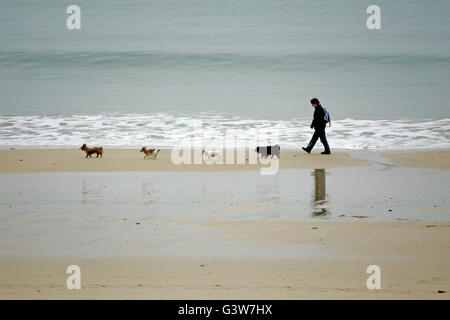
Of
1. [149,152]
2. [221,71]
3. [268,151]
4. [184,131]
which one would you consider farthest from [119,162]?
[221,71]

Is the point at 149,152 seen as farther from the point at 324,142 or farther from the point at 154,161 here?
the point at 324,142

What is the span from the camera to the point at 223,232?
20.9 feet

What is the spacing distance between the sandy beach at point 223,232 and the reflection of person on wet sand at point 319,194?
0.7 inches

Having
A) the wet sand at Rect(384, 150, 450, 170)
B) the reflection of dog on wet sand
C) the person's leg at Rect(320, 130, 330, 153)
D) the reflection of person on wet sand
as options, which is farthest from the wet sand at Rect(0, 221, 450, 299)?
the person's leg at Rect(320, 130, 330, 153)

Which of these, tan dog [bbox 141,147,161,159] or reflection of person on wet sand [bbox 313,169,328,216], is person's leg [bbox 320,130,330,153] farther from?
tan dog [bbox 141,147,161,159]

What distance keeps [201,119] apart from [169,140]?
436 centimetres

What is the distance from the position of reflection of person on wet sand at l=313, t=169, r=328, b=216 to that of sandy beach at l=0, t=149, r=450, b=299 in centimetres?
2

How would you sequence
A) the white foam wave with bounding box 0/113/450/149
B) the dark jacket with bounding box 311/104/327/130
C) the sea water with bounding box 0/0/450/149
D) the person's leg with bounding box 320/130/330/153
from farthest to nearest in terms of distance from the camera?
the sea water with bounding box 0/0/450/149
the white foam wave with bounding box 0/113/450/149
the dark jacket with bounding box 311/104/327/130
the person's leg with bounding box 320/130/330/153

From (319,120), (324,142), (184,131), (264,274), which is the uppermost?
(319,120)

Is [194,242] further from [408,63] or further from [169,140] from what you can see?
[408,63]

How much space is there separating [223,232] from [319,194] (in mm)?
2588

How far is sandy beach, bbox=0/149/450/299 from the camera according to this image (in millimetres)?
4684
